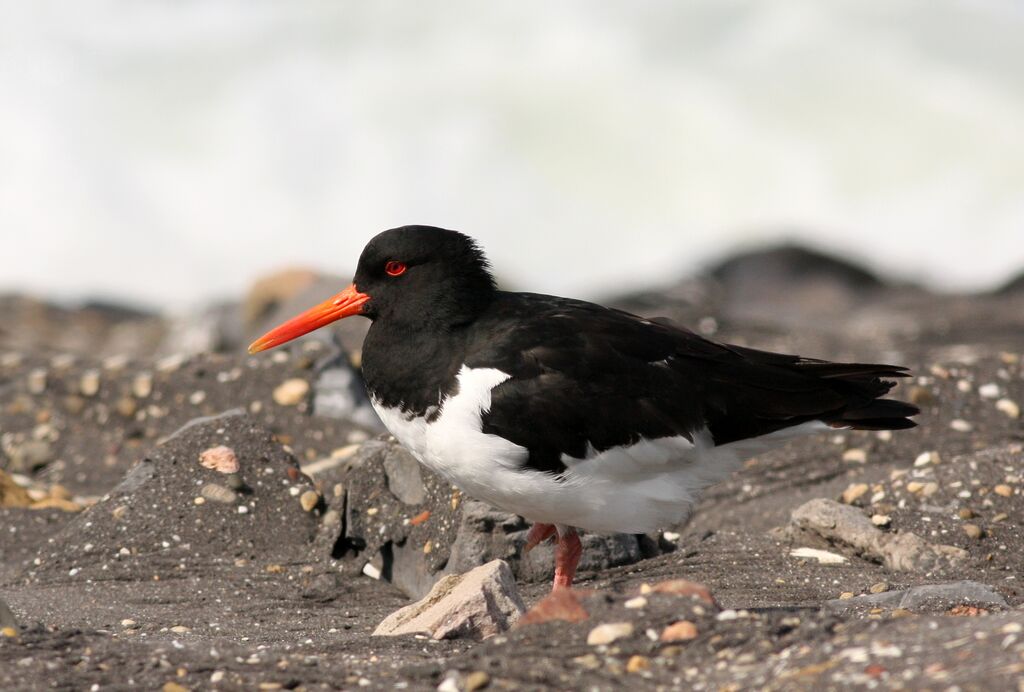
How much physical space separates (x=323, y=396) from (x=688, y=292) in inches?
386

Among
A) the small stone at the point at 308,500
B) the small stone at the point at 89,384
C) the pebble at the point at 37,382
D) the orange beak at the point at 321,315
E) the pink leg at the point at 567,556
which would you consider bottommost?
the pink leg at the point at 567,556

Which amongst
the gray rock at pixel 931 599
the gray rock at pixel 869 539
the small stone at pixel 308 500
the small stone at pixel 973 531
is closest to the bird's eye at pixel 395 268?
the small stone at pixel 308 500

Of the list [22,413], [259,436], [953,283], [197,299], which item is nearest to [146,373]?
[22,413]

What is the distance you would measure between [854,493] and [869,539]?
1.58ft

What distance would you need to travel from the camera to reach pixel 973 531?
581cm

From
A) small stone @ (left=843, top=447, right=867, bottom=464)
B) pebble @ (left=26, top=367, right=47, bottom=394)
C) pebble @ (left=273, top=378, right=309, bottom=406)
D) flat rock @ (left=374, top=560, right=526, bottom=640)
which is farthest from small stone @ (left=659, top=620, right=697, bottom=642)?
pebble @ (left=26, top=367, right=47, bottom=394)

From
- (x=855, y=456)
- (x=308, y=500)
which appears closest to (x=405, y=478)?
(x=308, y=500)

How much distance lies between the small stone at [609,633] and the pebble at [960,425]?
4576mm

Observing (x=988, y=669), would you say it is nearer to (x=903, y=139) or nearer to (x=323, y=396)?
(x=323, y=396)

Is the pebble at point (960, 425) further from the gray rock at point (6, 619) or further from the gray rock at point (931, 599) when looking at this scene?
the gray rock at point (6, 619)

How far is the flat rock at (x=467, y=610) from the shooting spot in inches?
177

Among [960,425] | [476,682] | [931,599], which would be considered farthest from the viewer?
[960,425]

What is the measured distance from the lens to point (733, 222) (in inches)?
928

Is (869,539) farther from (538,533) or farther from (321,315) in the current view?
(321,315)
